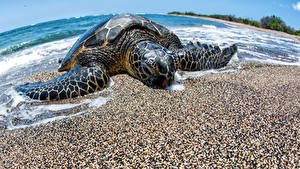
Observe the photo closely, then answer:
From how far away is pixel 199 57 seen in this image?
323 centimetres

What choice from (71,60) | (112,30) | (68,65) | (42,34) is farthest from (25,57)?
(42,34)

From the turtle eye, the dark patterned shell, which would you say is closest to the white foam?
the turtle eye

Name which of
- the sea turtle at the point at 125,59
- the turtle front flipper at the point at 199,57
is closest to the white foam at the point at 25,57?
the sea turtle at the point at 125,59

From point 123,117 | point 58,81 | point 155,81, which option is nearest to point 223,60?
point 155,81

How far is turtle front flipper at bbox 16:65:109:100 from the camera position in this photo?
93.8 inches

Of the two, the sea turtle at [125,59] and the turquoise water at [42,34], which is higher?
the turquoise water at [42,34]

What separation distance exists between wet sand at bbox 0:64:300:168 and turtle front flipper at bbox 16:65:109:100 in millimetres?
417

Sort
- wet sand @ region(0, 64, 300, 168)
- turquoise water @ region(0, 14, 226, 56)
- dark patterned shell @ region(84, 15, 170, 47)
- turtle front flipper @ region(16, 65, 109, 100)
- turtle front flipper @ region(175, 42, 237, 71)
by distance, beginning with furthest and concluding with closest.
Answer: turquoise water @ region(0, 14, 226, 56)
turtle front flipper @ region(175, 42, 237, 71)
dark patterned shell @ region(84, 15, 170, 47)
turtle front flipper @ region(16, 65, 109, 100)
wet sand @ region(0, 64, 300, 168)

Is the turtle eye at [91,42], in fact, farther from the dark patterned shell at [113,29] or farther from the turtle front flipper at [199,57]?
the turtle front flipper at [199,57]

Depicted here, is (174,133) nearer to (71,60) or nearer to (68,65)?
(71,60)

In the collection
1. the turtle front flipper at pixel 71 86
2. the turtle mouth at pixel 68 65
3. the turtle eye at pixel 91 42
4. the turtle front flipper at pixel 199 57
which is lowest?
the turtle front flipper at pixel 71 86

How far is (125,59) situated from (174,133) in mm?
1813

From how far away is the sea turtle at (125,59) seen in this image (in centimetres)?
244

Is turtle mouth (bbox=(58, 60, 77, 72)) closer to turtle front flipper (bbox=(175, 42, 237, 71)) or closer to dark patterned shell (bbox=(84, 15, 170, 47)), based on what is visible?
dark patterned shell (bbox=(84, 15, 170, 47))
